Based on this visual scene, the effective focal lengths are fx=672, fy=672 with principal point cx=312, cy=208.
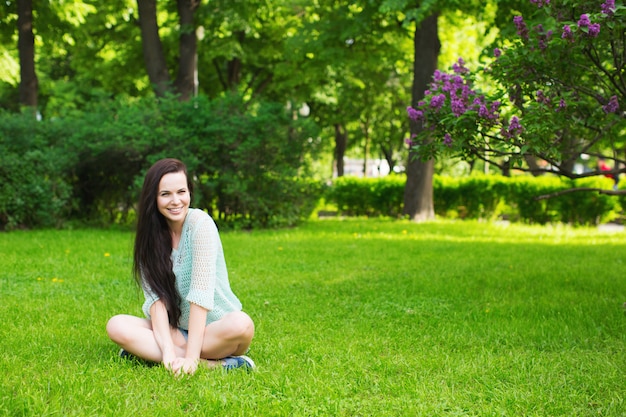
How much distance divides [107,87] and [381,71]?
30.5 feet

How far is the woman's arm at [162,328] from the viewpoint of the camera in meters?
4.14

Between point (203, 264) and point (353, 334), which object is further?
point (353, 334)

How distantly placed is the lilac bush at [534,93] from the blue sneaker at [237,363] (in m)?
2.65

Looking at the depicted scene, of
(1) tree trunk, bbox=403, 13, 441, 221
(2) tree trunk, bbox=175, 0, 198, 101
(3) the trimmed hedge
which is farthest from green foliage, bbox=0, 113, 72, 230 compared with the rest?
(1) tree trunk, bbox=403, 13, 441, 221

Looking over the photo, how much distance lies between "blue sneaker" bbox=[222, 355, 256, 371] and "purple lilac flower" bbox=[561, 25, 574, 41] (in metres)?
3.34

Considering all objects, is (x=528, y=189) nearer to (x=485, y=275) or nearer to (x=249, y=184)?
(x=249, y=184)

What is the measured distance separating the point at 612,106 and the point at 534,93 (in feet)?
2.31

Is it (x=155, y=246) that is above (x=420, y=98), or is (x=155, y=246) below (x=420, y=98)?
below

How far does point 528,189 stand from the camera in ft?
53.0

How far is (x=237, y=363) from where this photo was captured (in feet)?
13.9

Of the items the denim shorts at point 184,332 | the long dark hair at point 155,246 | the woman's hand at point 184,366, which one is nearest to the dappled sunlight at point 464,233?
the denim shorts at point 184,332

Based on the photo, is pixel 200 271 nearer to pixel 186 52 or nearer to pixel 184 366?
pixel 184 366

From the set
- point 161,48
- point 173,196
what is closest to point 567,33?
point 173,196

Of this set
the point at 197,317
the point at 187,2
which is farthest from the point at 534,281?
the point at 187,2
